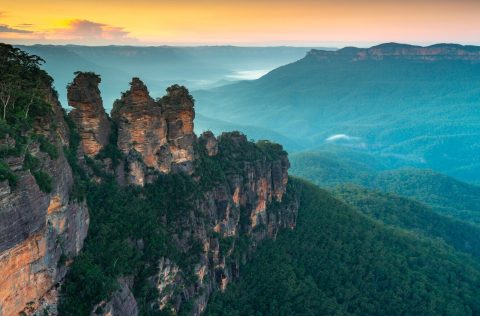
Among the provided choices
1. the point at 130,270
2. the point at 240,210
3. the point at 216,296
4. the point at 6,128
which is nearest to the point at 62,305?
the point at 130,270

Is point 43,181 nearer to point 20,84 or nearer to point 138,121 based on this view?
point 20,84

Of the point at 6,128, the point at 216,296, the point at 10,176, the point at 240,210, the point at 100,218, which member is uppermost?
the point at 6,128

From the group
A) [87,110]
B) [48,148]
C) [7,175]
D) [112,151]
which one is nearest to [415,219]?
[112,151]

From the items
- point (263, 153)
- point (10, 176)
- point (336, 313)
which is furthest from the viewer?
point (263, 153)

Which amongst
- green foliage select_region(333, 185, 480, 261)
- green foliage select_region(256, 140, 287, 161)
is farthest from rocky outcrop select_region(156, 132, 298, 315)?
green foliage select_region(333, 185, 480, 261)

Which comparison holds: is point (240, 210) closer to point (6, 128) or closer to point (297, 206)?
point (297, 206)

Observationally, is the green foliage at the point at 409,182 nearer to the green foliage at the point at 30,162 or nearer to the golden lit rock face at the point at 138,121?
the golden lit rock face at the point at 138,121

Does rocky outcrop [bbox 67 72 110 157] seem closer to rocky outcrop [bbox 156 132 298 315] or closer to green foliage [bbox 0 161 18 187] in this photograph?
rocky outcrop [bbox 156 132 298 315]
